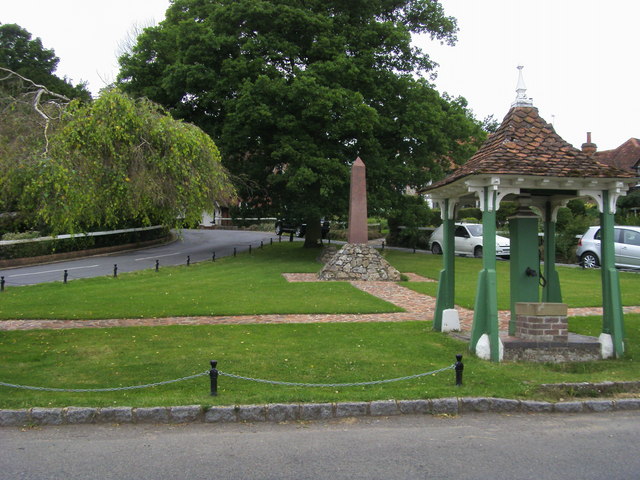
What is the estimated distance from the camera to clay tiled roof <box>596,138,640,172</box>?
42.0m

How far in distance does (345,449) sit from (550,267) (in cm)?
668

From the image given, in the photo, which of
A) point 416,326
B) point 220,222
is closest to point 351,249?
point 416,326

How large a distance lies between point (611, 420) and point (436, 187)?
524 cm

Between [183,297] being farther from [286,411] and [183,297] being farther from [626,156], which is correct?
[626,156]

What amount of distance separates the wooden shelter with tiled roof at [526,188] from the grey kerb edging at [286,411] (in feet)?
6.14

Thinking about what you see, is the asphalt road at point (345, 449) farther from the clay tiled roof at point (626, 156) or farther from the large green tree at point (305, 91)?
the clay tiled roof at point (626, 156)

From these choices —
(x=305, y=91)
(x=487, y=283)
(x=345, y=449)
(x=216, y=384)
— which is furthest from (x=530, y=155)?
(x=305, y=91)

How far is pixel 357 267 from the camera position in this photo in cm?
1950

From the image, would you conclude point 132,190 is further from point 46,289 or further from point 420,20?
point 420,20

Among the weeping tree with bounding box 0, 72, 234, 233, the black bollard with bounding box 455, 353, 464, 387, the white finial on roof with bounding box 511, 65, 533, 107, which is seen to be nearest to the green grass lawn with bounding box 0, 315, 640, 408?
the black bollard with bounding box 455, 353, 464, 387

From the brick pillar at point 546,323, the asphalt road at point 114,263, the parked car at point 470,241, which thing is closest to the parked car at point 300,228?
the asphalt road at point 114,263

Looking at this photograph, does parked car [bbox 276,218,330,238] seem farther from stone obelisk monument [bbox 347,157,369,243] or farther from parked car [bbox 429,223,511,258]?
stone obelisk monument [bbox 347,157,369,243]

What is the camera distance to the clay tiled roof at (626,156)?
42.0 meters

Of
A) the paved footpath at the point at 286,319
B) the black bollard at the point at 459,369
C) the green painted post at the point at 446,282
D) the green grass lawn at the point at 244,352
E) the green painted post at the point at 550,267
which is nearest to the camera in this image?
the green grass lawn at the point at 244,352
